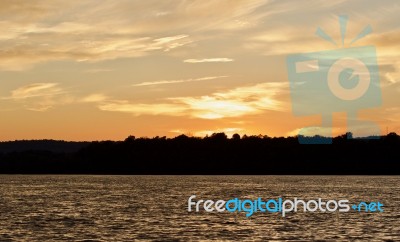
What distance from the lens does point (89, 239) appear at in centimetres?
6706

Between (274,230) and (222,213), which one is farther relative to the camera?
(222,213)

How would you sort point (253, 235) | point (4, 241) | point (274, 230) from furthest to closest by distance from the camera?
point (274, 230) < point (253, 235) < point (4, 241)

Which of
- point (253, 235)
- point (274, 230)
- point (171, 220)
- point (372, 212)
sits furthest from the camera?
point (372, 212)

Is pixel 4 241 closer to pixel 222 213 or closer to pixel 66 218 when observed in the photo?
pixel 66 218

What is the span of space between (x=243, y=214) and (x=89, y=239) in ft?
114

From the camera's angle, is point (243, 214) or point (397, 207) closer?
point (243, 214)

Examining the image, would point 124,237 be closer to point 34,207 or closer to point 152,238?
point 152,238

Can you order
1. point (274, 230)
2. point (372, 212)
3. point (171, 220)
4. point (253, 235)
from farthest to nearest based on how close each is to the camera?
point (372, 212) < point (171, 220) < point (274, 230) < point (253, 235)

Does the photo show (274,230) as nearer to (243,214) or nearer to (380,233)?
(380,233)

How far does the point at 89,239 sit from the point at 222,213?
34.0 metres

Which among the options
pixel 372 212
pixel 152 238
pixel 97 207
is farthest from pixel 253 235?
pixel 97 207

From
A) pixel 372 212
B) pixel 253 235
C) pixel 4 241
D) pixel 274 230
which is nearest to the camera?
pixel 4 241

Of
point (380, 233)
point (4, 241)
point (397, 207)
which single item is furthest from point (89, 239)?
point (397, 207)

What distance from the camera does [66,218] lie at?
90.2 meters
